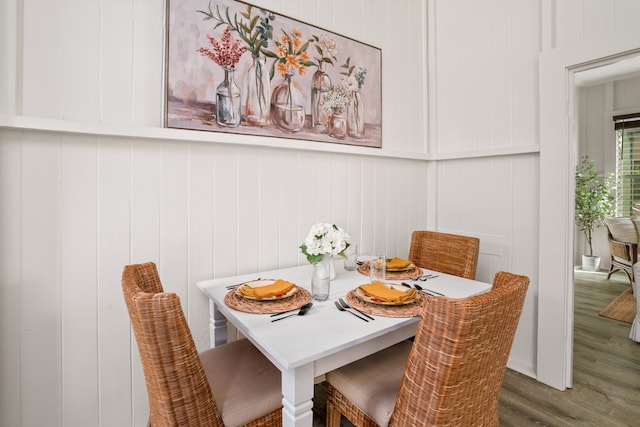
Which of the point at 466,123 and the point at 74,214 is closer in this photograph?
the point at 74,214

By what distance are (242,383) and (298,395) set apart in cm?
33

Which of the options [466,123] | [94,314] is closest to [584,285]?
[466,123]

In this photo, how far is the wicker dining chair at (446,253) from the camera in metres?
1.90

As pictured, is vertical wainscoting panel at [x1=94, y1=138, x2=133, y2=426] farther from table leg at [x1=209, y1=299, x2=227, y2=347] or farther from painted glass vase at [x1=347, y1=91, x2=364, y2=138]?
painted glass vase at [x1=347, y1=91, x2=364, y2=138]

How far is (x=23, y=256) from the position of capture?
128 cm

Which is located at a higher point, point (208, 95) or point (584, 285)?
point (208, 95)

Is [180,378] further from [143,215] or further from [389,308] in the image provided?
[143,215]

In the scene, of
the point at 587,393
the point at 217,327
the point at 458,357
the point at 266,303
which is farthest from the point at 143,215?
the point at 587,393

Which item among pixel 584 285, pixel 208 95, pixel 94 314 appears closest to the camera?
pixel 94 314

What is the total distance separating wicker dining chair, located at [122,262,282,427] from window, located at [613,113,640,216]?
5899 mm

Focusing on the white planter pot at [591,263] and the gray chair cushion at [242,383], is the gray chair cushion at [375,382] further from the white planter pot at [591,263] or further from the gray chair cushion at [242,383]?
the white planter pot at [591,263]

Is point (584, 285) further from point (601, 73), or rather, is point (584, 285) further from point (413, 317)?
point (413, 317)

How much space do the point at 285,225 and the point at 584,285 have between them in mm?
4267

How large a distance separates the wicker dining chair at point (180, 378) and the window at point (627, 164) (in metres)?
5.90
